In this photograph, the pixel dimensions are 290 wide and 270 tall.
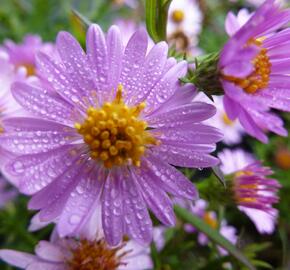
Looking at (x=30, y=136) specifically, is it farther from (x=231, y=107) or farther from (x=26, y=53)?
(x=26, y=53)

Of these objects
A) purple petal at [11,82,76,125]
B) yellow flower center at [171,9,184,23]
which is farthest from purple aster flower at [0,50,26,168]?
yellow flower center at [171,9,184,23]

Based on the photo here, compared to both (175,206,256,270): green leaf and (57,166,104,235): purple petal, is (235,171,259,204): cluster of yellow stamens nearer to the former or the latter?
(175,206,256,270): green leaf

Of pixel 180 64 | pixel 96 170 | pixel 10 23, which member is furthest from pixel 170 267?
pixel 10 23

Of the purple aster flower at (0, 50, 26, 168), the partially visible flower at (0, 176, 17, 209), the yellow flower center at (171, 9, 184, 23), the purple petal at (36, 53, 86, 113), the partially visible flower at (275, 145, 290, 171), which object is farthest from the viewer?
the yellow flower center at (171, 9, 184, 23)

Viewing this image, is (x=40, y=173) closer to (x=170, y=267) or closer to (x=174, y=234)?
(x=170, y=267)

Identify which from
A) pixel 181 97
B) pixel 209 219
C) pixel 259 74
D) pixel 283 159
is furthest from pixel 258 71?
pixel 283 159

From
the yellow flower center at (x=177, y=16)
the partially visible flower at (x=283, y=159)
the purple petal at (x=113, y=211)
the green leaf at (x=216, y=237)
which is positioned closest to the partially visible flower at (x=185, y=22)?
the yellow flower center at (x=177, y=16)
